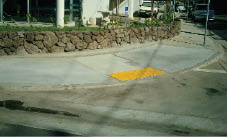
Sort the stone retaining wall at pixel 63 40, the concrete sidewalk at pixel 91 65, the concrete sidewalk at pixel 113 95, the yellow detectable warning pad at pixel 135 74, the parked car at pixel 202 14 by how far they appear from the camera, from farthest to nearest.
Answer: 1. the parked car at pixel 202 14
2. the stone retaining wall at pixel 63 40
3. the yellow detectable warning pad at pixel 135 74
4. the concrete sidewalk at pixel 91 65
5. the concrete sidewalk at pixel 113 95

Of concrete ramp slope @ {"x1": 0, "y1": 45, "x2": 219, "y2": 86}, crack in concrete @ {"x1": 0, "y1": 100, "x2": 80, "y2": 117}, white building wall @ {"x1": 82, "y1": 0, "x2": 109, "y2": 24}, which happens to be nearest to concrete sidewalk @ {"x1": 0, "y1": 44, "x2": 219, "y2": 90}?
concrete ramp slope @ {"x1": 0, "y1": 45, "x2": 219, "y2": 86}

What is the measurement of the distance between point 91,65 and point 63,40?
1.98 meters

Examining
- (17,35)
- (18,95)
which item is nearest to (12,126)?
(18,95)

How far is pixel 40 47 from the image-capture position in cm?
988

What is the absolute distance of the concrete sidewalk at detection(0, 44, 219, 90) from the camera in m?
7.21

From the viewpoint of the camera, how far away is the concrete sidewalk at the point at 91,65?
7.21 metres

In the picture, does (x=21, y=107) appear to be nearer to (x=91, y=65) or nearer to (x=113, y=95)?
(x=113, y=95)

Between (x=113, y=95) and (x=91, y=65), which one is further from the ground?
(x=91, y=65)

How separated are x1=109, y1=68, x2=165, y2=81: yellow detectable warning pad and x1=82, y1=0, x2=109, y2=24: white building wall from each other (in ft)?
32.7

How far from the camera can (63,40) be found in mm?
10227

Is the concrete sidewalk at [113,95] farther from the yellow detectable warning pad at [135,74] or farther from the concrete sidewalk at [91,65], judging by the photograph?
the yellow detectable warning pad at [135,74]

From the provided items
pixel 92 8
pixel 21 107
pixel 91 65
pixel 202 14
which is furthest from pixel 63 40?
pixel 202 14

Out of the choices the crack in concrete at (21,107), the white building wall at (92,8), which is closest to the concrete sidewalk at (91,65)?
Result: the crack in concrete at (21,107)

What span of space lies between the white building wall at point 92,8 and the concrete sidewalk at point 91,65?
7100 millimetres
